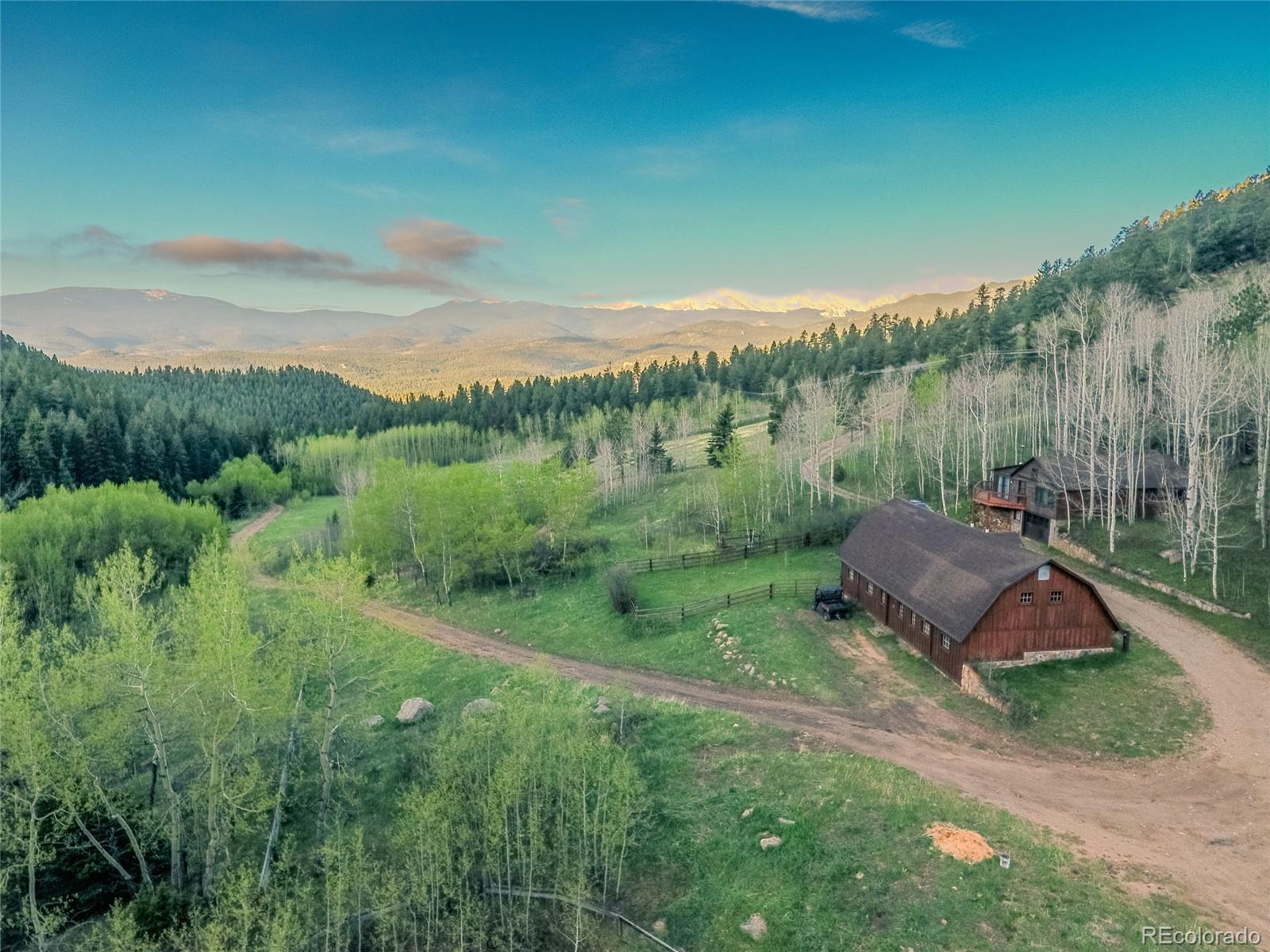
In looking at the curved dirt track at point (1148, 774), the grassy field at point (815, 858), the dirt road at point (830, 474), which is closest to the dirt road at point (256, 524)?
the dirt road at point (830, 474)

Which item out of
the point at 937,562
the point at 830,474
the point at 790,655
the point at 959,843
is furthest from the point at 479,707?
the point at 830,474

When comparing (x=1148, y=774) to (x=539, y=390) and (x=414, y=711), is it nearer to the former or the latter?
Result: (x=414, y=711)

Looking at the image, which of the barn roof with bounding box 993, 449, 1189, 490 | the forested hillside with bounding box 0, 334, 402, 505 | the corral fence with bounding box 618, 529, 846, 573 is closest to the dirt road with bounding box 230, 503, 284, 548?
the forested hillside with bounding box 0, 334, 402, 505

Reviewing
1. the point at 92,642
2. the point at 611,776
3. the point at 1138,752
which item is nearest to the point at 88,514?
the point at 92,642

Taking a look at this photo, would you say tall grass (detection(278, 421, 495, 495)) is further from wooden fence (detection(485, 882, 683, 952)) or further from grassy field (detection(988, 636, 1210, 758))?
grassy field (detection(988, 636, 1210, 758))

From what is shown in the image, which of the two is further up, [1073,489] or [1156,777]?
[1073,489]

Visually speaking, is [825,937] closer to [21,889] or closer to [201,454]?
[21,889]

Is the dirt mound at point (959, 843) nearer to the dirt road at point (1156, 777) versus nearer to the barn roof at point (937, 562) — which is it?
the dirt road at point (1156, 777)
